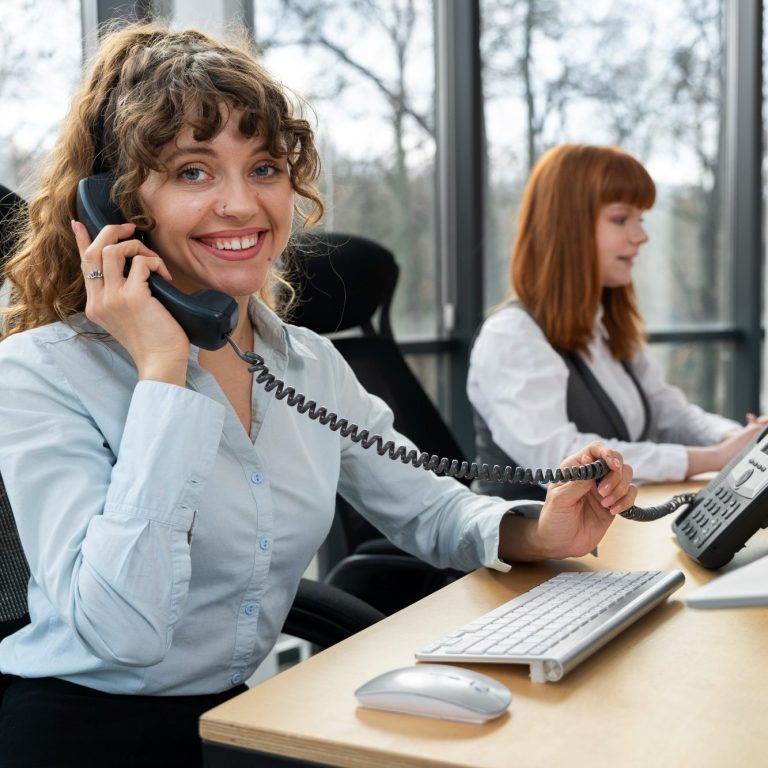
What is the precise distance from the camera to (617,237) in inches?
Result: 91.2

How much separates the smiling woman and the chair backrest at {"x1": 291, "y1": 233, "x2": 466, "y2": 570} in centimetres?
19

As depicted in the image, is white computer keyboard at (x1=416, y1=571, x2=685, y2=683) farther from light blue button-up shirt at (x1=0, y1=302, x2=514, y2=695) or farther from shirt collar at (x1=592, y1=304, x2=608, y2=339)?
shirt collar at (x1=592, y1=304, x2=608, y2=339)

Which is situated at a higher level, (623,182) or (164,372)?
(623,182)

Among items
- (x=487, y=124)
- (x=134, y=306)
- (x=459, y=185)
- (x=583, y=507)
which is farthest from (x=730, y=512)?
(x=487, y=124)

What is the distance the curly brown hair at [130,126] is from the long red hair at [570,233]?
1.09 m

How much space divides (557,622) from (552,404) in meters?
1.21

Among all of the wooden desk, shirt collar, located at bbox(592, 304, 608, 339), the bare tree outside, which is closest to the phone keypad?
the wooden desk

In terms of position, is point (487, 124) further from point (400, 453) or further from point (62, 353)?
point (62, 353)

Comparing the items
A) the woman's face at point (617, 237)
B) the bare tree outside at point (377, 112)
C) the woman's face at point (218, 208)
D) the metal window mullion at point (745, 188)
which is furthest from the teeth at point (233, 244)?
the metal window mullion at point (745, 188)

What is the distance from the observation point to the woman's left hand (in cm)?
123

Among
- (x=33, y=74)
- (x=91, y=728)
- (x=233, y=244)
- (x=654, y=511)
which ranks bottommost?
(x=91, y=728)

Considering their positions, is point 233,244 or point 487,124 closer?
point 233,244

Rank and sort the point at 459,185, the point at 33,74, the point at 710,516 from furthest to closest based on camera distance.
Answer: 1. the point at 459,185
2. the point at 33,74
3. the point at 710,516

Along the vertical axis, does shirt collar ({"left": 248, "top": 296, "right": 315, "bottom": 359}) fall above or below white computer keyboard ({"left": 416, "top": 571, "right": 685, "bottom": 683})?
above
